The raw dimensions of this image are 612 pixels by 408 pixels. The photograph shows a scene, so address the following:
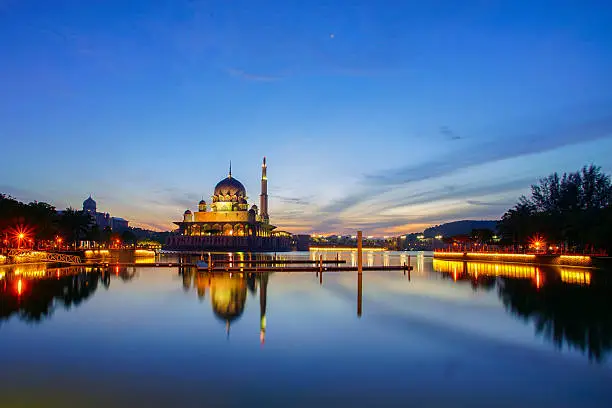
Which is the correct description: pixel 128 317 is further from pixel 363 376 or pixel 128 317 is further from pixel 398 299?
pixel 398 299

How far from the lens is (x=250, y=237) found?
138 meters

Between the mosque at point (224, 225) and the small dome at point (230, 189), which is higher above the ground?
the small dome at point (230, 189)

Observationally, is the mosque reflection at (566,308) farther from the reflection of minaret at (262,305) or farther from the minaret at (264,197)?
the minaret at (264,197)

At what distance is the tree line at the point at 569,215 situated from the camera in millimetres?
52781

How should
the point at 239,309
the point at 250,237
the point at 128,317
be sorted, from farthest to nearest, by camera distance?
the point at 250,237, the point at 239,309, the point at 128,317

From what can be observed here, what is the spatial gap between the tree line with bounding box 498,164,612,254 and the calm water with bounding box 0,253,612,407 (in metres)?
30.2

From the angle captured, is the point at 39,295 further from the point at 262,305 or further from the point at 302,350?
the point at 302,350

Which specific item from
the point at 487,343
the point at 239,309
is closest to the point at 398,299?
the point at 239,309

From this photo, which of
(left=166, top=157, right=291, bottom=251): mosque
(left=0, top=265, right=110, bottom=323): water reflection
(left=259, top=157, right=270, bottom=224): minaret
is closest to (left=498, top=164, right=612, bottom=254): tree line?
(left=0, top=265, right=110, bottom=323): water reflection

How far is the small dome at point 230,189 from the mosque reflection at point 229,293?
9914cm

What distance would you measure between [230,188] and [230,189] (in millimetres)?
297

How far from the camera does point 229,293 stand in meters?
27.3

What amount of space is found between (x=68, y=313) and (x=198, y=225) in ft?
406

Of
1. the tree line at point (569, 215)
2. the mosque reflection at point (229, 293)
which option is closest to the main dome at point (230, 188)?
the tree line at point (569, 215)
